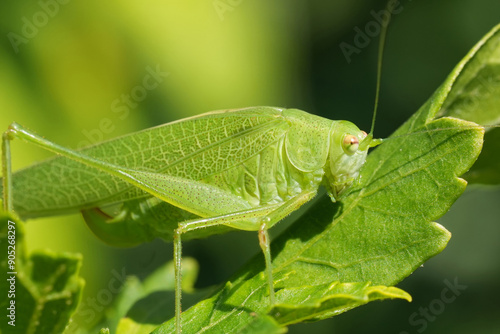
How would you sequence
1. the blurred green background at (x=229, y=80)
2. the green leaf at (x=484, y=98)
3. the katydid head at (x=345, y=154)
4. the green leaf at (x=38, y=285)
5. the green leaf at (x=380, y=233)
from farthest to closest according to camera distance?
the blurred green background at (x=229, y=80) → the katydid head at (x=345, y=154) → the green leaf at (x=484, y=98) → the green leaf at (x=380, y=233) → the green leaf at (x=38, y=285)

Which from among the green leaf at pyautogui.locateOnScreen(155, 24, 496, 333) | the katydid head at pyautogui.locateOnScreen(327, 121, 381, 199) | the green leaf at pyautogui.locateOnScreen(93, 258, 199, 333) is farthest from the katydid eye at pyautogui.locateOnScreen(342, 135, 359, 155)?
the green leaf at pyautogui.locateOnScreen(93, 258, 199, 333)

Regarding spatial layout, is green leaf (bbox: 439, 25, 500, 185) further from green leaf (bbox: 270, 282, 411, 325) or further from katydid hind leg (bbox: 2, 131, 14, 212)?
katydid hind leg (bbox: 2, 131, 14, 212)

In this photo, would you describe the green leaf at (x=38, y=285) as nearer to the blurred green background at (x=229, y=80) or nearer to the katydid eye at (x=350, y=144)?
the katydid eye at (x=350, y=144)

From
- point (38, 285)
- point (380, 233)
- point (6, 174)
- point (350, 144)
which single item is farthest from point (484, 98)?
point (6, 174)

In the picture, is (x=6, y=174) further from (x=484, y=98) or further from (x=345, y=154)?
(x=484, y=98)

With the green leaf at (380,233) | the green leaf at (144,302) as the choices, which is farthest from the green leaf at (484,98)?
the green leaf at (144,302)

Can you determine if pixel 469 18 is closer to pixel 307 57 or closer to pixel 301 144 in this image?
pixel 307 57

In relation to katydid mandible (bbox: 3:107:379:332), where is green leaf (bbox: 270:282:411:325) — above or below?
below
